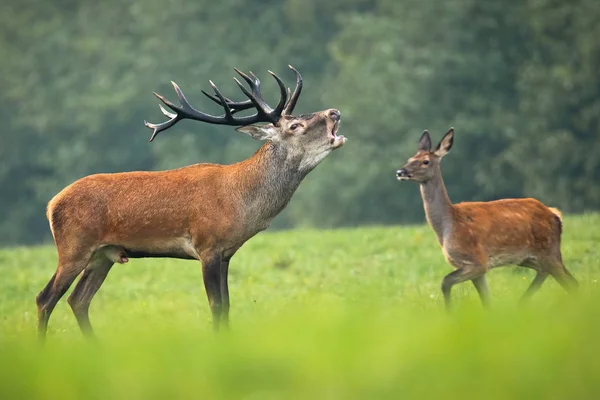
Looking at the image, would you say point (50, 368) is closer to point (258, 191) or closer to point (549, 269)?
point (258, 191)

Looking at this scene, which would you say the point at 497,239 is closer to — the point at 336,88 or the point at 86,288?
the point at 86,288

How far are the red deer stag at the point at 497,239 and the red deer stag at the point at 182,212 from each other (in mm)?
1307

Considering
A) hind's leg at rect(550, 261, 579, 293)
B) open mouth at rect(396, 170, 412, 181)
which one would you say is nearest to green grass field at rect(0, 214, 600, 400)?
hind's leg at rect(550, 261, 579, 293)

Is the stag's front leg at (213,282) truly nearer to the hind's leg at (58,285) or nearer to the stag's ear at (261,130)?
the hind's leg at (58,285)

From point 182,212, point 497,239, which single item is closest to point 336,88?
point 497,239

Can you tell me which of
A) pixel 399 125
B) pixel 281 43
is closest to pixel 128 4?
pixel 281 43

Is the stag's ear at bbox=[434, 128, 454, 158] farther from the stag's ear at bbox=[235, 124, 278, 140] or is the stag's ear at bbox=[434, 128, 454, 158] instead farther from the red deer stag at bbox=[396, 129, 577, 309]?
the stag's ear at bbox=[235, 124, 278, 140]

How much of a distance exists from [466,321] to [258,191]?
436 cm

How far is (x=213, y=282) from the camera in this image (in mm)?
9281

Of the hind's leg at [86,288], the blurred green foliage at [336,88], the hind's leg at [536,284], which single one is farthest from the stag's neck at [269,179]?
the blurred green foliage at [336,88]

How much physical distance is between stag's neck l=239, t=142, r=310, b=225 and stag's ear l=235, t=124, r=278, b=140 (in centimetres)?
8

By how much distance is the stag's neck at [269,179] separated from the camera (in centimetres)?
972

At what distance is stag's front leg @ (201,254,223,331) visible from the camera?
9.26 meters

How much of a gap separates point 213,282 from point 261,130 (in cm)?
143
